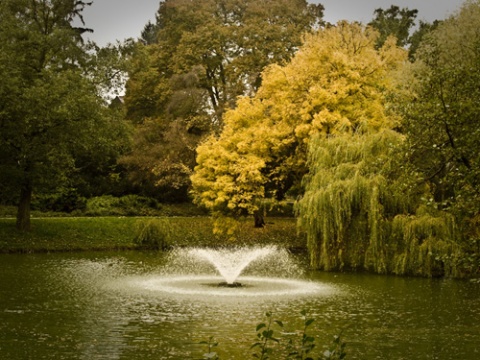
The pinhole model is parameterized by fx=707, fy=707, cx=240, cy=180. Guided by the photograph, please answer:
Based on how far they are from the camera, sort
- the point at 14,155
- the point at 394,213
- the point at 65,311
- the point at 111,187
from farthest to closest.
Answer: the point at 111,187
the point at 14,155
the point at 394,213
the point at 65,311

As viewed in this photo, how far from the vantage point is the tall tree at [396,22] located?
6291 cm

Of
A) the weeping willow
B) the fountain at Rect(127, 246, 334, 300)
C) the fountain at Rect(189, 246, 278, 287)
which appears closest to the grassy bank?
the fountain at Rect(189, 246, 278, 287)

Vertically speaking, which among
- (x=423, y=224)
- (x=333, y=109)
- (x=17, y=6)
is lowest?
(x=423, y=224)

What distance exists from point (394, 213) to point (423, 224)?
1.66 m

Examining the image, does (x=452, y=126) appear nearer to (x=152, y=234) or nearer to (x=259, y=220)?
(x=152, y=234)

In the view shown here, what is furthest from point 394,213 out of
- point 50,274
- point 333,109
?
point 50,274

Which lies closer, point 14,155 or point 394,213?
point 394,213

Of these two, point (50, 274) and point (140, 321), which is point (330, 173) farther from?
point (140, 321)

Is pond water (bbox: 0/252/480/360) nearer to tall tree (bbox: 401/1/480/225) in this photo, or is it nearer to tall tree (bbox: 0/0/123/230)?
tall tree (bbox: 401/1/480/225)

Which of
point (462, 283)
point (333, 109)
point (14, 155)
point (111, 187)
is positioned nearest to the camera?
point (462, 283)

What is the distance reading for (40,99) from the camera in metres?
31.4

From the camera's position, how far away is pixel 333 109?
114ft

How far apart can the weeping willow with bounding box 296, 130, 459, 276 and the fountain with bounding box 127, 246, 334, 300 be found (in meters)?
1.99

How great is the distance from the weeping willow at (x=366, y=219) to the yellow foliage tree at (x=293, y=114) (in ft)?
17.7
